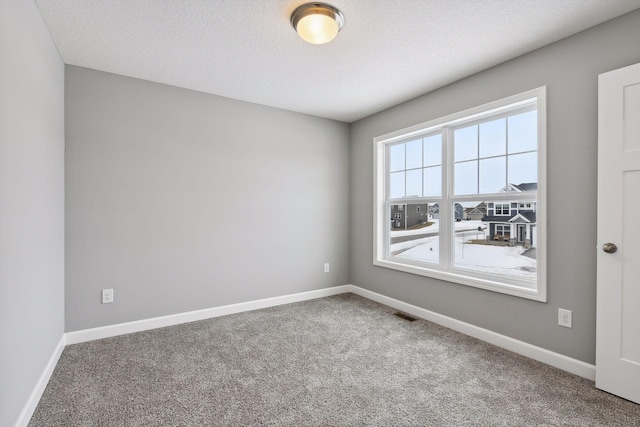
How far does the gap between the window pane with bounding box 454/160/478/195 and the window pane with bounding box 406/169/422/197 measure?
498 mm

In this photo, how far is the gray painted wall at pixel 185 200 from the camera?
278cm

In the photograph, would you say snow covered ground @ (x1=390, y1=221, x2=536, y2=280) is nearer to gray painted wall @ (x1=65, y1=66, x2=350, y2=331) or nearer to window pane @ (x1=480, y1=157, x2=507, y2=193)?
window pane @ (x1=480, y1=157, x2=507, y2=193)

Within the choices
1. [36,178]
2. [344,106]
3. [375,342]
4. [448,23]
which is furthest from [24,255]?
[344,106]

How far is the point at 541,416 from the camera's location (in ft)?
5.79

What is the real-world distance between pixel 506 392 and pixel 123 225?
341 cm

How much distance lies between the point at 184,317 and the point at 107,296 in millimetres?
740

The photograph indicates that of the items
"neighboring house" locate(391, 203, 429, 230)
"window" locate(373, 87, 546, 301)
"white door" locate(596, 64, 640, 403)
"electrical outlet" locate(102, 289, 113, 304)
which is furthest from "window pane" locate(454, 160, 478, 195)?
"electrical outlet" locate(102, 289, 113, 304)

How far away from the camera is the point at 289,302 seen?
12.9 feet

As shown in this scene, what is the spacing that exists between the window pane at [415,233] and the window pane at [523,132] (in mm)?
1008

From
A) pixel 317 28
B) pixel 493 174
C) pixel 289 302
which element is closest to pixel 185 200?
pixel 289 302

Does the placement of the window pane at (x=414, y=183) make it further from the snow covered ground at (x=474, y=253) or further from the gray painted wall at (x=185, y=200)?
the gray painted wall at (x=185, y=200)

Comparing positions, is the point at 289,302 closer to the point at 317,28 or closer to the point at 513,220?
the point at 513,220

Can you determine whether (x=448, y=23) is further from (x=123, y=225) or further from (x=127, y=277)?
(x=127, y=277)

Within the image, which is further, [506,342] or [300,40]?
[506,342]
